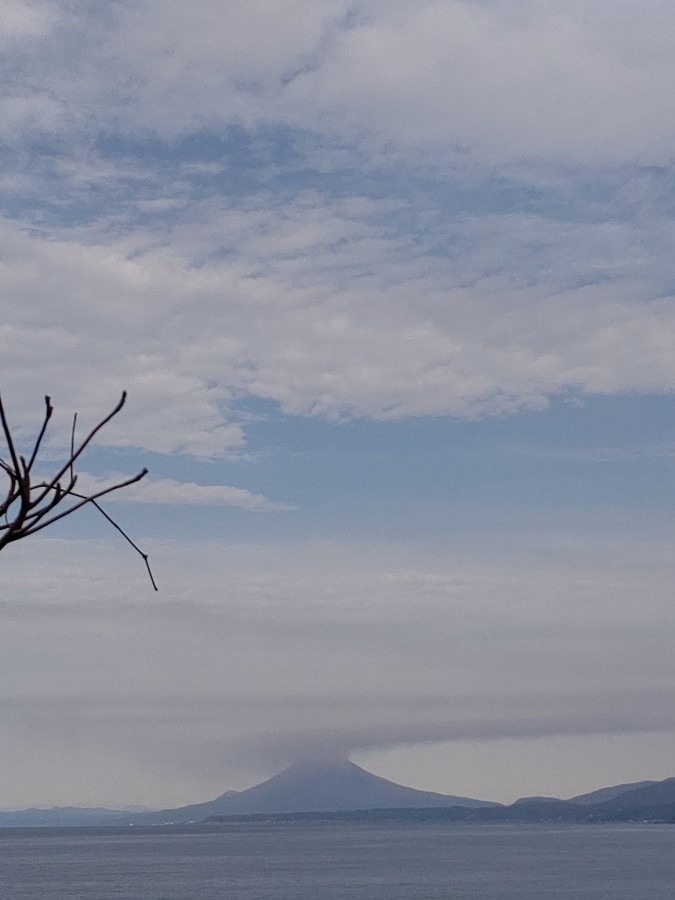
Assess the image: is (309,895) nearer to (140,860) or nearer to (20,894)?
(20,894)

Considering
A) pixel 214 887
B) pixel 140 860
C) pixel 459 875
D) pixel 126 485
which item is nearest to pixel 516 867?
pixel 459 875

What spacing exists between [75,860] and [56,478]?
169 metres

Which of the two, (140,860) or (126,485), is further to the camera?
(140,860)

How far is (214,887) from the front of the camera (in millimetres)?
105562

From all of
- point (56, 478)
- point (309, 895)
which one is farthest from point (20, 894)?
point (56, 478)

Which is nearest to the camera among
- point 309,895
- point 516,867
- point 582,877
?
point 309,895

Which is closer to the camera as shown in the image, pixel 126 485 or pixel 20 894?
pixel 126 485

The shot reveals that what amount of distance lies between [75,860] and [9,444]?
16964 cm

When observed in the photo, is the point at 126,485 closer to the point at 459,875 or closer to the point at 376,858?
the point at 459,875

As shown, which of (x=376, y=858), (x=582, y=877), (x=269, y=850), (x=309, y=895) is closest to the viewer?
(x=309, y=895)

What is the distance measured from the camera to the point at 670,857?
151 meters

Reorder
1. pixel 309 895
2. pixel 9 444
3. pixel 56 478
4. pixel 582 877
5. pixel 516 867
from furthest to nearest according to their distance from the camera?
pixel 516 867, pixel 582 877, pixel 309 895, pixel 56 478, pixel 9 444

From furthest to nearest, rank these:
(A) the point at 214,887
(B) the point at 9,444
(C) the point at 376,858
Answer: (C) the point at 376,858 → (A) the point at 214,887 → (B) the point at 9,444

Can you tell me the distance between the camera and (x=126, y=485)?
2232mm
